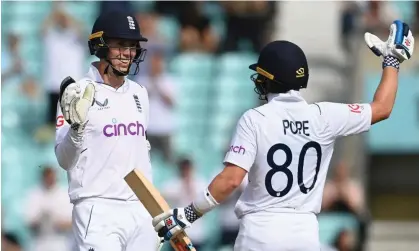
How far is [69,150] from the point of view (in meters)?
6.51

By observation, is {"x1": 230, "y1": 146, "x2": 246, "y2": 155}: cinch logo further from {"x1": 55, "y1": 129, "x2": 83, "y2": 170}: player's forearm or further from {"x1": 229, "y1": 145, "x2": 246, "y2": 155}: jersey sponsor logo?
{"x1": 55, "y1": 129, "x2": 83, "y2": 170}: player's forearm

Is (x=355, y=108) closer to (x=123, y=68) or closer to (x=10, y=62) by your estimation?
(x=123, y=68)

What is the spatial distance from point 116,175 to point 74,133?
0.42 meters

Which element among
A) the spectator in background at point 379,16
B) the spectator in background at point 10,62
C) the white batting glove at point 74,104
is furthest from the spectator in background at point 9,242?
the white batting glove at point 74,104

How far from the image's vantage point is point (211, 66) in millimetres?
14188

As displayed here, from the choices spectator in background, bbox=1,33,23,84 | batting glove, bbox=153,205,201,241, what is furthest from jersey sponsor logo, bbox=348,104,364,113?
spectator in background, bbox=1,33,23,84

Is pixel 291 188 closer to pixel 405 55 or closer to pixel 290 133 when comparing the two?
pixel 290 133

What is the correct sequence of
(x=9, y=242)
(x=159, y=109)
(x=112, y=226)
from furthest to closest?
(x=159, y=109) < (x=9, y=242) < (x=112, y=226)

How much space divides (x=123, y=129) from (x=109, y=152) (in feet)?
0.55

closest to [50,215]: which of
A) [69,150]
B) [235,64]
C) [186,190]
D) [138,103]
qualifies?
[186,190]

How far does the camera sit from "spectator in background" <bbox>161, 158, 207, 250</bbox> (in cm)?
1199

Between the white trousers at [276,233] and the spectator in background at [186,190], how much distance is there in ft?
18.3

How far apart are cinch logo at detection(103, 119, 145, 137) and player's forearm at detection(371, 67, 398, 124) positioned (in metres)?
1.38

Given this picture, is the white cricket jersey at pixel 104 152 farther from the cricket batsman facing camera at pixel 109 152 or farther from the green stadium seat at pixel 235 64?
the green stadium seat at pixel 235 64
